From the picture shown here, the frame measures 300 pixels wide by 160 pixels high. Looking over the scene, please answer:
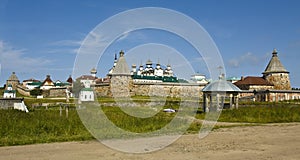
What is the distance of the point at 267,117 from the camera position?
70.1ft

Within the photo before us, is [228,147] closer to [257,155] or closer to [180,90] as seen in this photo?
[257,155]

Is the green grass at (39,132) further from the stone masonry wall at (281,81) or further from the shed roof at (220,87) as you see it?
the stone masonry wall at (281,81)

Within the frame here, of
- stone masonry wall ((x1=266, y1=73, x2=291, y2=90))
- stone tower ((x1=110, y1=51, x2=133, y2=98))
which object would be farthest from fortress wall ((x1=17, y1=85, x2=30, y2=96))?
stone masonry wall ((x1=266, y1=73, x2=291, y2=90))

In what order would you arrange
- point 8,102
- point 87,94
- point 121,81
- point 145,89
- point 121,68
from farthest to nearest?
point 145,89 → point 121,68 → point 121,81 → point 87,94 → point 8,102

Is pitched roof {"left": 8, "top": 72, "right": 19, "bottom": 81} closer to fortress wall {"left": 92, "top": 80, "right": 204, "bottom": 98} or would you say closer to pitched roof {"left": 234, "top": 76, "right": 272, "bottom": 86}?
fortress wall {"left": 92, "top": 80, "right": 204, "bottom": 98}

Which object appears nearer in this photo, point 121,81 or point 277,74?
point 121,81

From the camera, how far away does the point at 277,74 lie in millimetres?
55062

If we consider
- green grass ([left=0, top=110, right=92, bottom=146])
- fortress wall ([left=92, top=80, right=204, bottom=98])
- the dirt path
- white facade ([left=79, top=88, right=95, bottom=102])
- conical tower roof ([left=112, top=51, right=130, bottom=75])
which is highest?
conical tower roof ([left=112, top=51, right=130, bottom=75])

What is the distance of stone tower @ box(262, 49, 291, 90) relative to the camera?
5431 cm

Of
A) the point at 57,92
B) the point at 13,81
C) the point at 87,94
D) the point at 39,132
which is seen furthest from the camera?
the point at 13,81

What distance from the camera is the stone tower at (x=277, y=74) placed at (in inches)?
2138

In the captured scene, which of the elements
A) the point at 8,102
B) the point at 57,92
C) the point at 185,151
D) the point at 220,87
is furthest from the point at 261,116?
the point at 57,92

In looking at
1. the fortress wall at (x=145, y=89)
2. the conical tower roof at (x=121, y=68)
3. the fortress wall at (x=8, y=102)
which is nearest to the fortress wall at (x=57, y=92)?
the fortress wall at (x=145, y=89)

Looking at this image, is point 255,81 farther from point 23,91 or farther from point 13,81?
point 13,81
